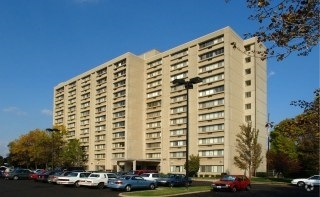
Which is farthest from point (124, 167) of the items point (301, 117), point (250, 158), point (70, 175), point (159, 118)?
point (301, 117)

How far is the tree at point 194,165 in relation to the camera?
2859 inches

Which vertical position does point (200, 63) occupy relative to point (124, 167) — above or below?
above

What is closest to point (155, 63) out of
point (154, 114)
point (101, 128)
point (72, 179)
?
point (154, 114)

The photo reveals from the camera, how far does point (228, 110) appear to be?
73438mm

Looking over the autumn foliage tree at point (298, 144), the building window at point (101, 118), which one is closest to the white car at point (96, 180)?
the autumn foliage tree at point (298, 144)

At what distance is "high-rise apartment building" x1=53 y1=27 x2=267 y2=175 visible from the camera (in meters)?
75.4

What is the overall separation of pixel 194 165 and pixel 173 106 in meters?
16.7

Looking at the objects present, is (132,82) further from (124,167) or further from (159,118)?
(124,167)

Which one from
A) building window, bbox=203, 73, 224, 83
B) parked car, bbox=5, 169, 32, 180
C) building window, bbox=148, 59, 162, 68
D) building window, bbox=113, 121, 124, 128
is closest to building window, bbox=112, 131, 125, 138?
building window, bbox=113, 121, 124, 128

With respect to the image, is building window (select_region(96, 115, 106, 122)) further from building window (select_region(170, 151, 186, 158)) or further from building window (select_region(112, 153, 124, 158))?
building window (select_region(170, 151, 186, 158))

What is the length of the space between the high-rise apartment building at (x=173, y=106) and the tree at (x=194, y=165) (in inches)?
92.6

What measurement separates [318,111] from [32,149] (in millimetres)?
101173

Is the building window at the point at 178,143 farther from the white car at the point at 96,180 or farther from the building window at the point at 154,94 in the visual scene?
the white car at the point at 96,180

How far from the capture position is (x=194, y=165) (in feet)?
239
